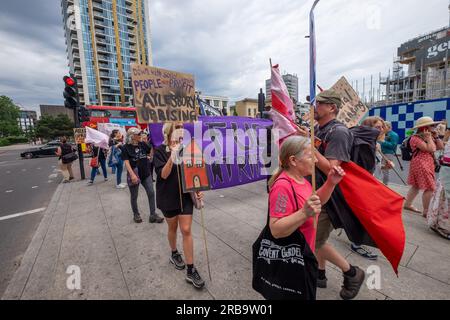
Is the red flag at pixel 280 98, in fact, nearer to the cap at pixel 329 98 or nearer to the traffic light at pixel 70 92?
the cap at pixel 329 98

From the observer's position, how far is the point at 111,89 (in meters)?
55.1

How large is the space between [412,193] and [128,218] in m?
5.46

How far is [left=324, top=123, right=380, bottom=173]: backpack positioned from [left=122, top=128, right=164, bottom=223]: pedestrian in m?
3.40

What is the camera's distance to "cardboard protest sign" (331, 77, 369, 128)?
2841mm

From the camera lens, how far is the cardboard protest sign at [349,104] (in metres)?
2.84

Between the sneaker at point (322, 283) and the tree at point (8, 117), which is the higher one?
the tree at point (8, 117)

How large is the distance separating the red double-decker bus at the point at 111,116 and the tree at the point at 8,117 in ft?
187

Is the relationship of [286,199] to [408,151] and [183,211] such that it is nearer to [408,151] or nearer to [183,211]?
[183,211]

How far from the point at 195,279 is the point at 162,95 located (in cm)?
214

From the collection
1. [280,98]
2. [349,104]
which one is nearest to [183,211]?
[280,98]

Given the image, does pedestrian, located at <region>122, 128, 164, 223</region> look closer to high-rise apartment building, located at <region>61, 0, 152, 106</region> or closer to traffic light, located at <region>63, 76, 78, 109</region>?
traffic light, located at <region>63, 76, 78, 109</region>

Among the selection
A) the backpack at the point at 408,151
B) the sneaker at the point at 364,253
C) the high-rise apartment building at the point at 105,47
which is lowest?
the sneaker at the point at 364,253

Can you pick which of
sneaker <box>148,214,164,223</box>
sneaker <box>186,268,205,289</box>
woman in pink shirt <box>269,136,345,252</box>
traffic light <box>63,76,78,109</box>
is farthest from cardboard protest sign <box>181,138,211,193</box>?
traffic light <box>63,76,78,109</box>

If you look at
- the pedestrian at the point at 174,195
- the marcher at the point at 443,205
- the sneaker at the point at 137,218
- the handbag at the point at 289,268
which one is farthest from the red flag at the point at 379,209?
the sneaker at the point at 137,218
